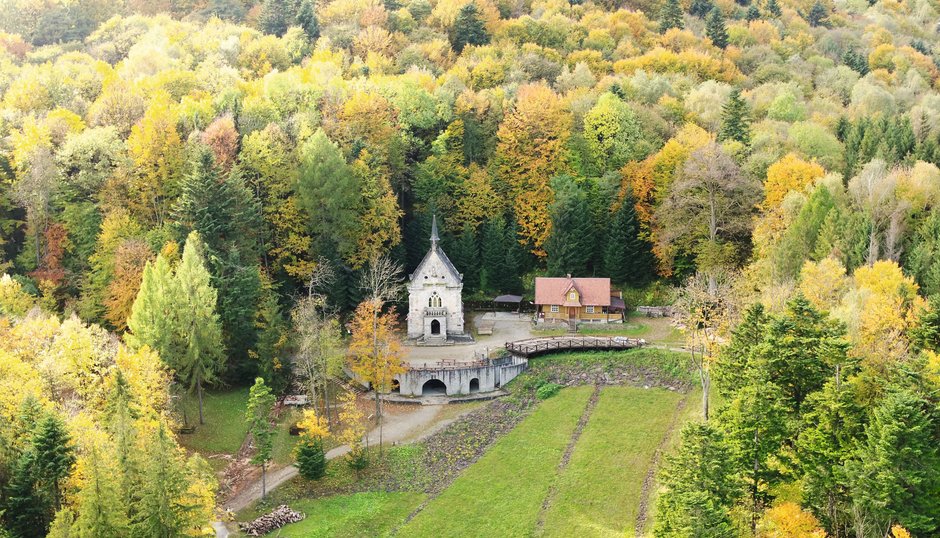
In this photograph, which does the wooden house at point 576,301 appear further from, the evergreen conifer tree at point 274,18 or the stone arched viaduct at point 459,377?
the evergreen conifer tree at point 274,18

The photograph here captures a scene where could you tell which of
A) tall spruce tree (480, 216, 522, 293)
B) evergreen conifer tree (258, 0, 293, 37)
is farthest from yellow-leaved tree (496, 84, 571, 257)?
evergreen conifer tree (258, 0, 293, 37)

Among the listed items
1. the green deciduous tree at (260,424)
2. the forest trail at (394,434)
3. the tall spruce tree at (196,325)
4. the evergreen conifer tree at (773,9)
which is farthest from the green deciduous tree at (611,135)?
the evergreen conifer tree at (773,9)

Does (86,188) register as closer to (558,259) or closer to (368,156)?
(368,156)

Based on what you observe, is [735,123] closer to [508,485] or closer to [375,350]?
→ [375,350]

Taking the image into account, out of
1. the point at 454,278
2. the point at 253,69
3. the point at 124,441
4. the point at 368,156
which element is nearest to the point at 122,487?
the point at 124,441

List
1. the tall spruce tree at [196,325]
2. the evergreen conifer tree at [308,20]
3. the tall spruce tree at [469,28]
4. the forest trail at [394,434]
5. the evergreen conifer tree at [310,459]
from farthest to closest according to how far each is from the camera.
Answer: the tall spruce tree at [469,28] → the evergreen conifer tree at [308,20] → the tall spruce tree at [196,325] → the evergreen conifer tree at [310,459] → the forest trail at [394,434]

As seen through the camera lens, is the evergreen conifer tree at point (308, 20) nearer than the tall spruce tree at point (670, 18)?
Yes
